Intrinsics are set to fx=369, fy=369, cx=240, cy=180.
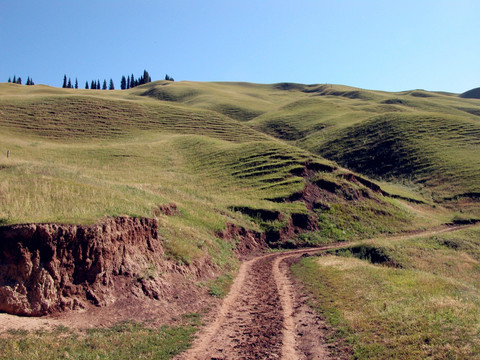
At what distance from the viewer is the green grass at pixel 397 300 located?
9562 millimetres

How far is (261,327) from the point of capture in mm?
12680

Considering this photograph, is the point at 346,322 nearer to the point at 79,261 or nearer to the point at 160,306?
the point at 160,306

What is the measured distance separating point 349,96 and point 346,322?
5910 inches

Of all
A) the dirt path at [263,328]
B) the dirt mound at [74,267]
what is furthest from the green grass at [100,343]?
the dirt mound at [74,267]

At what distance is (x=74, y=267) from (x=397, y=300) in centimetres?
1154

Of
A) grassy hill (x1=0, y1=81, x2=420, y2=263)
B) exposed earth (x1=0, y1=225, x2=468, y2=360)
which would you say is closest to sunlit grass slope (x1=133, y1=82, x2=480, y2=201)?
grassy hill (x1=0, y1=81, x2=420, y2=263)

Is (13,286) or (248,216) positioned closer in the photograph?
(13,286)

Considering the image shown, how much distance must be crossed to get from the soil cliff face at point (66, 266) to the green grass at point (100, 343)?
54.5 inches

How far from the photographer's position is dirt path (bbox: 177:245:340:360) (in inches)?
420

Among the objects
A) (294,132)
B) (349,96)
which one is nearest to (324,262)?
(294,132)

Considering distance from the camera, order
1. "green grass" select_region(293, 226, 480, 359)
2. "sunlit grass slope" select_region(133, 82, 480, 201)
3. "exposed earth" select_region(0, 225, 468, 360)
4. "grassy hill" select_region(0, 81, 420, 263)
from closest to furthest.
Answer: "green grass" select_region(293, 226, 480, 359) → "exposed earth" select_region(0, 225, 468, 360) → "grassy hill" select_region(0, 81, 420, 263) → "sunlit grass slope" select_region(133, 82, 480, 201)

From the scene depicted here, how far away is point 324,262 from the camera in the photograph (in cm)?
A: 2236

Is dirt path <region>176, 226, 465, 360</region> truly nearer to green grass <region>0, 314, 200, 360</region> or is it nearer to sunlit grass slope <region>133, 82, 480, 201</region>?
green grass <region>0, 314, 200, 360</region>

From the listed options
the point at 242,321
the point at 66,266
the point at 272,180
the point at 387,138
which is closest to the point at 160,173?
→ the point at 272,180
